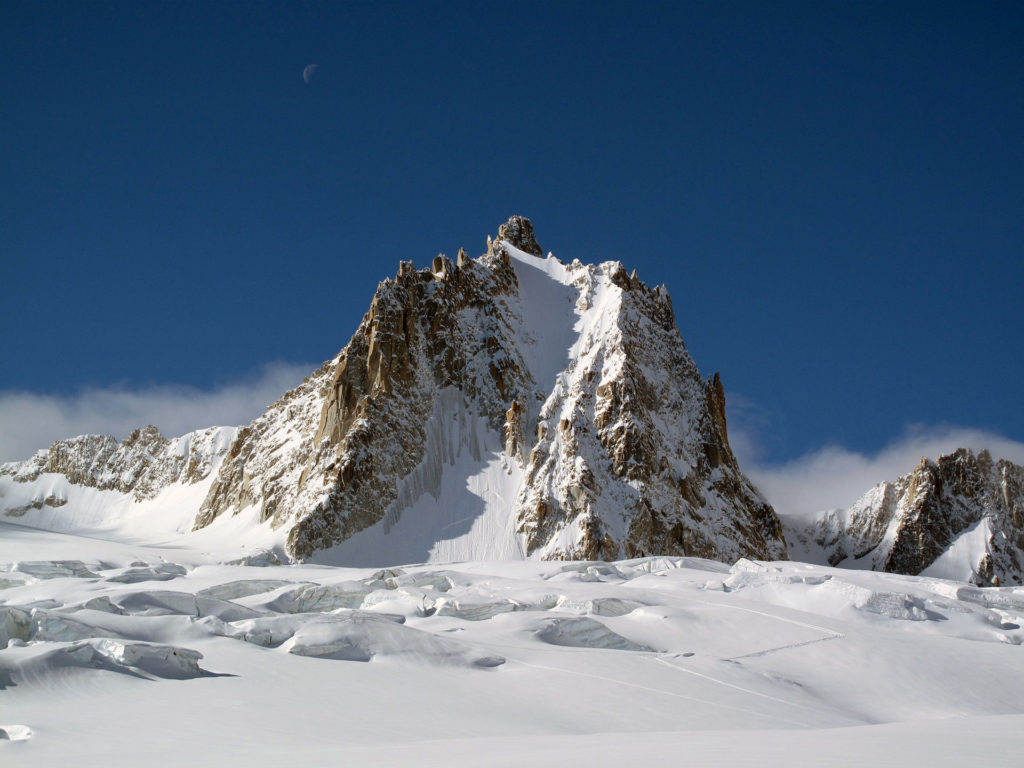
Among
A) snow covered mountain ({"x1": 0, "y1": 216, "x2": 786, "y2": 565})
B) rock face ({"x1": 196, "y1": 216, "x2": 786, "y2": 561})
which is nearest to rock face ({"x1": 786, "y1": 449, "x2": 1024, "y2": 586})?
snow covered mountain ({"x1": 0, "y1": 216, "x2": 786, "y2": 565})

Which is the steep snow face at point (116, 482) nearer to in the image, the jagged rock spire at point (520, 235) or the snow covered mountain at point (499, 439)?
the snow covered mountain at point (499, 439)

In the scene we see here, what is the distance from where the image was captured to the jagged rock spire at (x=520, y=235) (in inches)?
4843

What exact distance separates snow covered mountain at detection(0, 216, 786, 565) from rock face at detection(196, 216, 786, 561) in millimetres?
200

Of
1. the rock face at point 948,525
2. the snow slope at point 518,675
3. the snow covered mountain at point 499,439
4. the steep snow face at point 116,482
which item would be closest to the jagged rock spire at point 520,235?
the snow covered mountain at point 499,439

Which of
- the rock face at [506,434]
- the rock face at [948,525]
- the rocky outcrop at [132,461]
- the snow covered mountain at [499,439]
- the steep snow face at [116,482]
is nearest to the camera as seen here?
the snow covered mountain at [499,439]

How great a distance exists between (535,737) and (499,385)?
280 ft

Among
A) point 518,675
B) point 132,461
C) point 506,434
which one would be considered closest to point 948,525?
point 506,434

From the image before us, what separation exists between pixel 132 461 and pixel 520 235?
77.2 metres

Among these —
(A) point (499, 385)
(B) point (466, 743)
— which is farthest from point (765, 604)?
(A) point (499, 385)

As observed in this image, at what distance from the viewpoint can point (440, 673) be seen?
698 inches

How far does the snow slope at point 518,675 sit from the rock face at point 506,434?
153 feet

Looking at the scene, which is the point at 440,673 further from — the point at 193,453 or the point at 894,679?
the point at 193,453

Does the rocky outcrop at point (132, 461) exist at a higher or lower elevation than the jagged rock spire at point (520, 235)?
lower

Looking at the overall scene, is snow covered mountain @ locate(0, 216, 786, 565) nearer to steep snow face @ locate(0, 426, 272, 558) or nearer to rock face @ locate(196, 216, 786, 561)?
rock face @ locate(196, 216, 786, 561)
